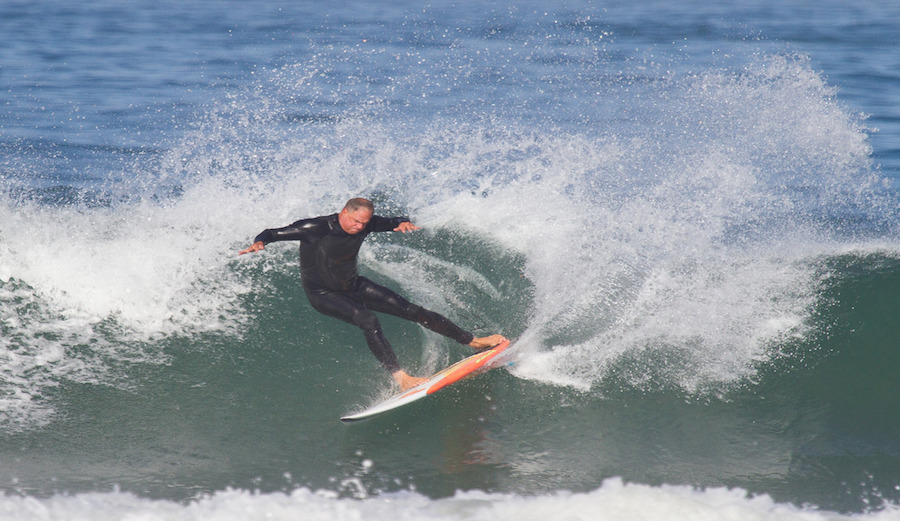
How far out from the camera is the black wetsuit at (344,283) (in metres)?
6.14

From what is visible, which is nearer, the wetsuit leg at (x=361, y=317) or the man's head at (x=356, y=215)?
the man's head at (x=356, y=215)

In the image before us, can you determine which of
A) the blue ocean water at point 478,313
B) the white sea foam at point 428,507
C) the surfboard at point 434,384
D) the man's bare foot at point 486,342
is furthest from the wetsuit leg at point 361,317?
the white sea foam at point 428,507

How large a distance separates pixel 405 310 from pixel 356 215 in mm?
876

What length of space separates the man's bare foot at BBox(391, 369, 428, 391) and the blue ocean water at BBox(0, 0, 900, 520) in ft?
0.89

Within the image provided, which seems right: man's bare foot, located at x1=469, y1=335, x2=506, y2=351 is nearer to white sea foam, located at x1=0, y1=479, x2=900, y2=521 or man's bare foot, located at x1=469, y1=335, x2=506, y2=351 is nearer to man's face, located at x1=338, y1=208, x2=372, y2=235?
man's face, located at x1=338, y1=208, x2=372, y2=235

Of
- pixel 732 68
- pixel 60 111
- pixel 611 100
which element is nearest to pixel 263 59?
pixel 60 111

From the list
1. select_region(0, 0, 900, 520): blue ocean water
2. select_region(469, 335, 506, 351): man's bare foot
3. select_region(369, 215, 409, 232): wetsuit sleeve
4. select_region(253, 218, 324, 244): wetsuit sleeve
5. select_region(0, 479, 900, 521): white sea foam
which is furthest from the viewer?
select_region(469, 335, 506, 351): man's bare foot

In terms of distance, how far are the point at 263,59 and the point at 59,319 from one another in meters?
17.2

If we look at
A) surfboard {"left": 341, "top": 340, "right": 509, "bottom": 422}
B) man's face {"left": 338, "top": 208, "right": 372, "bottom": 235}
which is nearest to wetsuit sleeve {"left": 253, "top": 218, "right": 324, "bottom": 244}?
man's face {"left": 338, "top": 208, "right": 372, "bottom": 235}

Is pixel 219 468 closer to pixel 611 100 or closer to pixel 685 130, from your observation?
pixel 685 130

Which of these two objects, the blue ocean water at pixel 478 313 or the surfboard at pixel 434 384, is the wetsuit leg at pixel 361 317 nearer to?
the surfboard at pixel 434 384

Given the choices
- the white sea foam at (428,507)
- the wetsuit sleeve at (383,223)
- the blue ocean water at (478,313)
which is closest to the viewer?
the white sea foam at (428,507)

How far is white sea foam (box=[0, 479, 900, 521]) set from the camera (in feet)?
16.7

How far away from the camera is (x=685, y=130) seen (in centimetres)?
1445
